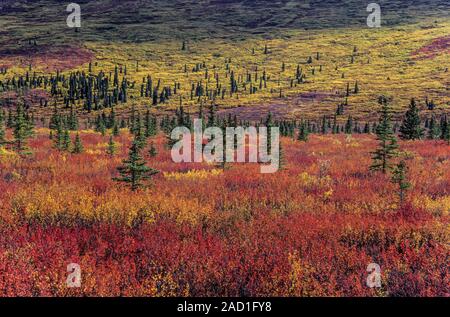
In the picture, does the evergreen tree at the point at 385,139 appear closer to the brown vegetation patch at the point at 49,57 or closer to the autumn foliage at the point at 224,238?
the autumn foliage at the point at 224,238

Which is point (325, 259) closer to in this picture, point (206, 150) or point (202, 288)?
point (202, 288)

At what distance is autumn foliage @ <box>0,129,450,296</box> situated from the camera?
4867 mm

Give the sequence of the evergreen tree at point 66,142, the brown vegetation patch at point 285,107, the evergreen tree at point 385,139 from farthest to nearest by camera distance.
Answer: the brown vegetation patch at point 285,107
the evergreen tree at point 66,142
the evergreen tree at point 385,139

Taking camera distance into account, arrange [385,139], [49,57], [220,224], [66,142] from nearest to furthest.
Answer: [220,224], [385,139], [66,142], [49,57]

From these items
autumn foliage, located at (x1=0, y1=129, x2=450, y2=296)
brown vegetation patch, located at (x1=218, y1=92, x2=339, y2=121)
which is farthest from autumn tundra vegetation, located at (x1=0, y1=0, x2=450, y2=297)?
brown vegetation patch, located at (x1=218, y1=92, x2=339, y2=121)

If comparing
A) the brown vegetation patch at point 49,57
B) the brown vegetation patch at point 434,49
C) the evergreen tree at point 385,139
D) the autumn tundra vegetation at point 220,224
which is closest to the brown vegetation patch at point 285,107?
the brown vegetation patch at point 434,49

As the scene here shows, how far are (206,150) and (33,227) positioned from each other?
43.6 ft

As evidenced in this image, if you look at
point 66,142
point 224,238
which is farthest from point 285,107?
point 224,238

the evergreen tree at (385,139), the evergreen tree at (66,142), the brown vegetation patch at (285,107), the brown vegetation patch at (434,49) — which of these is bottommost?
the brown vegetation patch at (285,107)

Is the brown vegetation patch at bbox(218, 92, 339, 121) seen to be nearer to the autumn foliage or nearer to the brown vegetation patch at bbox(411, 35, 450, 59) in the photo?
the brown vegetation patch at bbox(411, 35, 450, 59)

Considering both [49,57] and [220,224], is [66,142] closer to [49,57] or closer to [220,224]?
[220,224]

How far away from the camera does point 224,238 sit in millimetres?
6355

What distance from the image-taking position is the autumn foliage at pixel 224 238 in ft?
16.0
